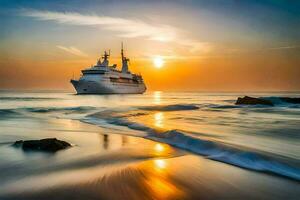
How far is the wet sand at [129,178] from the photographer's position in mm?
4285

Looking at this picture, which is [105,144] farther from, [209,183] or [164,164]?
[209,183]

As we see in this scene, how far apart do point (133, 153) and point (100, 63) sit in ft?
310

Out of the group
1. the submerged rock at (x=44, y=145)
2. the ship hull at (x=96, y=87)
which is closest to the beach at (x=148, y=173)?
the submerged rock at (x=44, y=145)

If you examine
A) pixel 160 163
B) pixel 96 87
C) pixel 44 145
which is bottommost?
pixel 160 163

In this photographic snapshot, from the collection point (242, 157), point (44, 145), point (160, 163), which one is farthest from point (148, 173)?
point (44, 145)

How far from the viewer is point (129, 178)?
5.12 metres

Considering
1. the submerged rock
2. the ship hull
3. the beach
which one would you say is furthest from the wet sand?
the ship hull

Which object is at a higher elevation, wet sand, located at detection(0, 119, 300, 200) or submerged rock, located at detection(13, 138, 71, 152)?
submerged rock, located at detection(13, 138, 71, 152)

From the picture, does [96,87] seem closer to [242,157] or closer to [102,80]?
[102,80]

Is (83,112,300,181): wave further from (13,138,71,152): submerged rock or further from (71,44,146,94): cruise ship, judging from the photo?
(71,44,146,94): cruise ship

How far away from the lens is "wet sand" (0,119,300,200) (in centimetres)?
429

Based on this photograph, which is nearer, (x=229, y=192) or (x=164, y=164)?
(x=229, y=192)

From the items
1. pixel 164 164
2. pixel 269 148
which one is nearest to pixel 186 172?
pixel 164 164

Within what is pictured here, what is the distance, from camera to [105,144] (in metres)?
8.98
